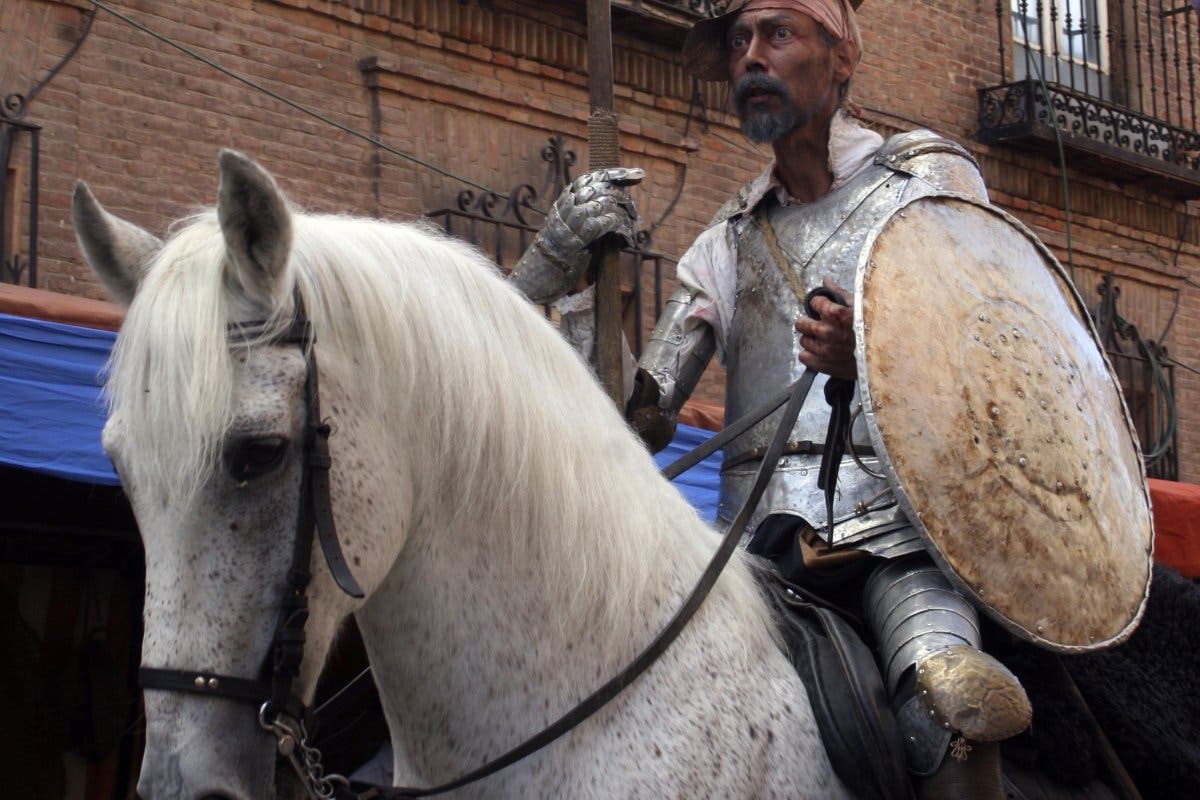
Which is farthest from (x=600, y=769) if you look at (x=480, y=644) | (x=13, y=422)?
(x=13, y=422)

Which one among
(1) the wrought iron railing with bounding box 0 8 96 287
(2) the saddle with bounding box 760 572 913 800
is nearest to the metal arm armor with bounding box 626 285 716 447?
(2) the saddle with bounding box 760 572 913 800

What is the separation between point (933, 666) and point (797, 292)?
36.6 inches

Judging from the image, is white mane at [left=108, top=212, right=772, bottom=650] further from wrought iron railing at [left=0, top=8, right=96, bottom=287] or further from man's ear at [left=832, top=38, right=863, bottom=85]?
wrought iron railing at [left=0, top=8, right=96, bottom=287]

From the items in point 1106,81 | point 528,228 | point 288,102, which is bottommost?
point 528,228

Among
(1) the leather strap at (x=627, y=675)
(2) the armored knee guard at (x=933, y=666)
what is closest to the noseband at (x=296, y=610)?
(1) the leather strap at (x=627, y=675)

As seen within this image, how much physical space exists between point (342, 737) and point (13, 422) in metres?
1.73

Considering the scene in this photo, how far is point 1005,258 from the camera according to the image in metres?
2.93

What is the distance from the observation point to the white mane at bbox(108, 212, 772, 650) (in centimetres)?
218

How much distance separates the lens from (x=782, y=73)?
3.28 m

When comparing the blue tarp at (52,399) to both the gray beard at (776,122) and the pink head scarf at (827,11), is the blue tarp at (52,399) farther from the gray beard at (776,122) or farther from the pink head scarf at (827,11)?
the pink head scarf at (827,11)

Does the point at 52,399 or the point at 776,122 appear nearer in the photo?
the point at 776,122

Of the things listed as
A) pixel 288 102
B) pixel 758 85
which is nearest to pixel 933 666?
pixel 758 85

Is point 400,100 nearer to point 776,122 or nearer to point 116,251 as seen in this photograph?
point 776,122

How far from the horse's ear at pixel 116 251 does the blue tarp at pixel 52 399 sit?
2030mm
